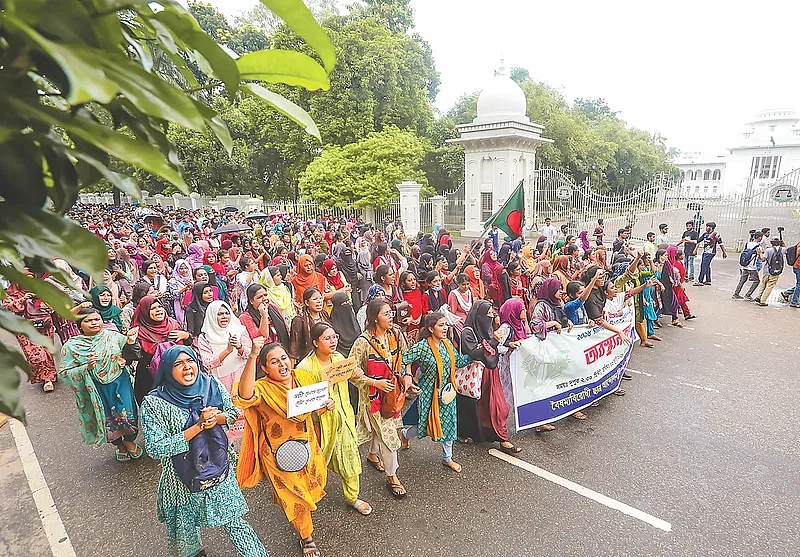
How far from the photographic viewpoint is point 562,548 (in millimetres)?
3451

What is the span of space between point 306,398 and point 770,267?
1036cm

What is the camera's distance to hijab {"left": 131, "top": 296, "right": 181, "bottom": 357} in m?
4.65

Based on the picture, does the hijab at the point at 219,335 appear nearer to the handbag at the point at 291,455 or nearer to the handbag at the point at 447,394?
the handbag at the point at 291,455

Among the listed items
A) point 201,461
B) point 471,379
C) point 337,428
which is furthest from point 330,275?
point 201,461

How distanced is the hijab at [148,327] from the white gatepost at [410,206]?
15.5 meters

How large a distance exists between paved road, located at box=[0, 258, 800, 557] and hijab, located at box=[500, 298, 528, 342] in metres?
1.08

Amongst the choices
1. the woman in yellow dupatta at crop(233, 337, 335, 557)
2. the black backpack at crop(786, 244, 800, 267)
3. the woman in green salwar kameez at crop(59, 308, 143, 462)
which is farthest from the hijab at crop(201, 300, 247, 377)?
the black backpack at crop(786, 244, 800, 267)

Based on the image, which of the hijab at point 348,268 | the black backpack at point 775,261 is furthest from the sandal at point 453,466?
the black backpack at point 775,261

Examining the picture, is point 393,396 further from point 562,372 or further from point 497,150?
point 497,150

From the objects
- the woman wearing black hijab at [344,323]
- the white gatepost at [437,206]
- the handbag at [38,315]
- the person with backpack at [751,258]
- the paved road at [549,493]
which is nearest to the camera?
the paved road at [549,493]

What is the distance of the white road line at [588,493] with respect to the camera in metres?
3.69

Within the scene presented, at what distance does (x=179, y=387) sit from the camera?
2914 mm

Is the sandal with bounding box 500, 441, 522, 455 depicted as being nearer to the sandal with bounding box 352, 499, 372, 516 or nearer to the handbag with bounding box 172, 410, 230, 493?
the sandal with bounding box 352, 499, 372, 516

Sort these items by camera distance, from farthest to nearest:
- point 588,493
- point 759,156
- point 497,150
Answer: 1. point 759,156
2. point 497,150
3. point 588,493
